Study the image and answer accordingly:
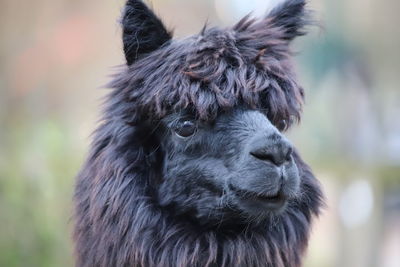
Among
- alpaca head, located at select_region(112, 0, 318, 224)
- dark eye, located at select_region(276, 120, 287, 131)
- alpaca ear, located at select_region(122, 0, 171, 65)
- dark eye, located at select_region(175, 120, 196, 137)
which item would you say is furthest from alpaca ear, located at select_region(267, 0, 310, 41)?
dark eye, located at select_region(175, 120, 196, 137)

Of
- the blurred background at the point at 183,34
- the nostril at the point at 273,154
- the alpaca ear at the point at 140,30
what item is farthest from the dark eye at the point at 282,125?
the blurred background at the point at 183,34

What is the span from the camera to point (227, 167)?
2115 millimetres

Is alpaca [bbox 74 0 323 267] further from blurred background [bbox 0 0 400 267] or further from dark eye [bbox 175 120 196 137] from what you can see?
blurred background [bbox 0 0 400 267]

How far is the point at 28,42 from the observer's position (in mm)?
6086

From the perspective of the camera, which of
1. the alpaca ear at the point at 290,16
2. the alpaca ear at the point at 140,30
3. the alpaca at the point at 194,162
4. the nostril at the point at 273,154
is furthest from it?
the alpaca ear at the point at 290,16

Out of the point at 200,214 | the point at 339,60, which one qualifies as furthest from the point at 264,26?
the point at 339,60

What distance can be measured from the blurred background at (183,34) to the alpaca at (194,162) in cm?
301

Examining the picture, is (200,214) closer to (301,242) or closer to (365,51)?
(301,242)

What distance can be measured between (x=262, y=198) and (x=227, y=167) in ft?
0.50

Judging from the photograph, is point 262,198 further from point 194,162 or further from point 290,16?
point 290,16

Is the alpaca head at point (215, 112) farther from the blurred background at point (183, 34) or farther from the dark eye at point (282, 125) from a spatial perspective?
the blurred background at point (183, 34)

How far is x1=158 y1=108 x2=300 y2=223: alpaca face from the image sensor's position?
79.4 inches

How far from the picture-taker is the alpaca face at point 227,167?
202 cm

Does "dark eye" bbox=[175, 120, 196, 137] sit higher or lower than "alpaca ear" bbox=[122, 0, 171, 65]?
lower
